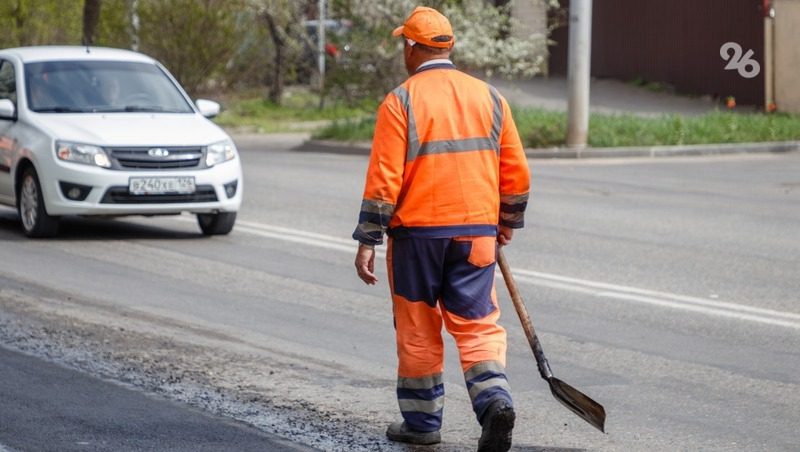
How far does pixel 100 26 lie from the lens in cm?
3078

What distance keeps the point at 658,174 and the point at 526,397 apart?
496 inches

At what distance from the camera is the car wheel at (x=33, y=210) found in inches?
508

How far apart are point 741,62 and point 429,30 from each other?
24.9 m

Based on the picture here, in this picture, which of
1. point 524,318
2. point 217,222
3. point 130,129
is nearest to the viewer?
point 524,318

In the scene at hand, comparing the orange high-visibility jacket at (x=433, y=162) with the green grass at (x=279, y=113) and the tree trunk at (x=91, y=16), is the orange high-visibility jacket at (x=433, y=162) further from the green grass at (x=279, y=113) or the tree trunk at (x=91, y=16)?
the tree trunk at (x=91, y=16)

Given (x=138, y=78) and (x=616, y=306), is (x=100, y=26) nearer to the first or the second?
(x=138, y=78)

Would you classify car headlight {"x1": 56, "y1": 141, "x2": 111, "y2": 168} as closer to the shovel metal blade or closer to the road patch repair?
the road patch repair

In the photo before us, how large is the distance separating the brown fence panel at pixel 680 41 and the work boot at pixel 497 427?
81.2 feet

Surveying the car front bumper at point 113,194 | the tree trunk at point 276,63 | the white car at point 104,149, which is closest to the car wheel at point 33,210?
the white car at point 104,149

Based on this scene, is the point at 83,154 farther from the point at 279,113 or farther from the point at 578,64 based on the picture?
the point at 279,113

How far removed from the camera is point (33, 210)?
1305cm

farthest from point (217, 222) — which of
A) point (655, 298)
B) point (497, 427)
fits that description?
point (497, 427)

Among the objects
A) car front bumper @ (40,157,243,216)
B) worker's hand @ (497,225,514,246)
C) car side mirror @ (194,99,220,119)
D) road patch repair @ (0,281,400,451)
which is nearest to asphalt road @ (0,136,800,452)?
road patch repair @ (0,281,400,451)

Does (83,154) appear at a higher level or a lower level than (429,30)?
lower
